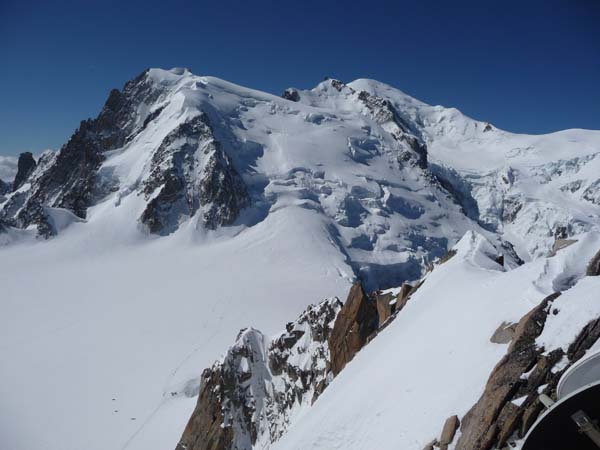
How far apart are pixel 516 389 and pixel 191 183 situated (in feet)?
298

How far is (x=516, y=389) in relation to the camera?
30.9 feet

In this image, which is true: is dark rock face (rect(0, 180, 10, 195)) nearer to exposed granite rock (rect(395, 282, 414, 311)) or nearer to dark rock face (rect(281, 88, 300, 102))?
dark rock face (rect(281, 88, 300, 102))

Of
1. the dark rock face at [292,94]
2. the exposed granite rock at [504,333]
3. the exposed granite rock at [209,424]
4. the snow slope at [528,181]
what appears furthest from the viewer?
the dark rock face at [292,94]

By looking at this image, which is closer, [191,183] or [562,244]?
[562,244]

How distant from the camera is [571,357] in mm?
9133

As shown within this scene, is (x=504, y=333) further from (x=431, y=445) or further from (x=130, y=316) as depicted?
(x=130, y=316)

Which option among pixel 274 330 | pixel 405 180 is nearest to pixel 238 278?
pixel 274 330

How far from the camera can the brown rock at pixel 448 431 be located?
392 inches

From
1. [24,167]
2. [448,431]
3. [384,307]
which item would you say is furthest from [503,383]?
[24,167]

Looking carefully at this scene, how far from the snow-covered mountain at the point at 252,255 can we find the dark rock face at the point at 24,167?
82 cm

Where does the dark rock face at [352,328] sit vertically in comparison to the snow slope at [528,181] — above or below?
below

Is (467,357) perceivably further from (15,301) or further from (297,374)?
(15,301)

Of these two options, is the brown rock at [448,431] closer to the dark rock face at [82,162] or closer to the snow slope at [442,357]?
the snow slope at [442,357]

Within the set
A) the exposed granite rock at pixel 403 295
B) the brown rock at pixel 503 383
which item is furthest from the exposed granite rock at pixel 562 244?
the exposed granite rock at pixel 403 295
